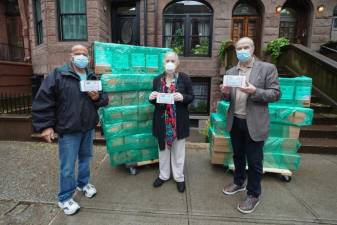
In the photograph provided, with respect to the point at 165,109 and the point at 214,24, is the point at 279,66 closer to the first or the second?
the point at 214,24

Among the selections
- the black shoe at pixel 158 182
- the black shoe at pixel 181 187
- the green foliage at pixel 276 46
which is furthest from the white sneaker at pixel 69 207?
the green foliage at pixel 276 46

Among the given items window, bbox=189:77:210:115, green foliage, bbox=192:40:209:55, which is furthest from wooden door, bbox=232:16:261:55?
window, bbox=189:77:210:115

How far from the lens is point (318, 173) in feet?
11.4

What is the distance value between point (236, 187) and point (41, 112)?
239 centimetres

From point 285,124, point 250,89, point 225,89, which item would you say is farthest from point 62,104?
point 285,124

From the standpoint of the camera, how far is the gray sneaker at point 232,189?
2852mm

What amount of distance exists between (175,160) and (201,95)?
5.52 meters

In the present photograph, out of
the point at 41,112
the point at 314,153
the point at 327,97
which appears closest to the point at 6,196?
the point at 41,112

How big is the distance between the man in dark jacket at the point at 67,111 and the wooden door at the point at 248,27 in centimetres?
720

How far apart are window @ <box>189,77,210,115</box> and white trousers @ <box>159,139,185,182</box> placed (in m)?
5.42

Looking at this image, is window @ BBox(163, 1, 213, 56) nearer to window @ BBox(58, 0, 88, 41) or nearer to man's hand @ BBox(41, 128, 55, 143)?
window @ BBox(58, 0, 88, 41)

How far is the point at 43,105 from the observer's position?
84.4 inches

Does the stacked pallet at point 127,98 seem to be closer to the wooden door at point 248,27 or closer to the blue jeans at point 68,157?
the blue jeans at point 68,157

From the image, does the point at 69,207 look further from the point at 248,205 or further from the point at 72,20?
the point at 72,20
